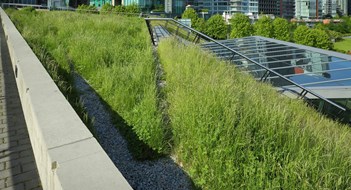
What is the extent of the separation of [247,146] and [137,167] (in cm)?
136

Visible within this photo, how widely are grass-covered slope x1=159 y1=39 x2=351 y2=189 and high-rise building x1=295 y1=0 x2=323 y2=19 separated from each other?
199m

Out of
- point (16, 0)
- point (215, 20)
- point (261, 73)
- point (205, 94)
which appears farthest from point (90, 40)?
point (16, 0)

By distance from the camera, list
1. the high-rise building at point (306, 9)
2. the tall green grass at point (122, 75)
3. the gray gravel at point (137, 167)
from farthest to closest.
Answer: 1. the high-rise building at point (306, 9)
2. the tall green grass at point (122, 75)
3. the gray gravel at point (137, 167)

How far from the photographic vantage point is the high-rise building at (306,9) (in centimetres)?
18312

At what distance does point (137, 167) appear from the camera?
3.63 metres

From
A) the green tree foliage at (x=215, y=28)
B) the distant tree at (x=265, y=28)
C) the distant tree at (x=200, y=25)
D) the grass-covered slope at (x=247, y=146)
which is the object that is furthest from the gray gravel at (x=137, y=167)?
the green tree foliage at (x=215, y=28)

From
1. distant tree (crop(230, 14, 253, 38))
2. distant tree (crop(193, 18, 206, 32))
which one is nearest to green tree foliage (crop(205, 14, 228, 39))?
distant tree (crop(193, 18, 206, 32))

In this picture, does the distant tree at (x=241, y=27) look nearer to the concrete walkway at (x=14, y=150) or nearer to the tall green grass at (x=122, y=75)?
the tall green grass at (x=122, y=75)

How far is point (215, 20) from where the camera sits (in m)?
70.4

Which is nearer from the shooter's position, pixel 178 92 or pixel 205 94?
pixel 205 94

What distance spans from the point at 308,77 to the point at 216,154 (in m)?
9.46

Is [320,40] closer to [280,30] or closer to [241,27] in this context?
[280,30]

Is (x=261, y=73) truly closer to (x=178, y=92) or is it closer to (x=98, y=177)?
(x=178, y=92)

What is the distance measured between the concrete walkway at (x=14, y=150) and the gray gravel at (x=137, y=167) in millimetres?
960
